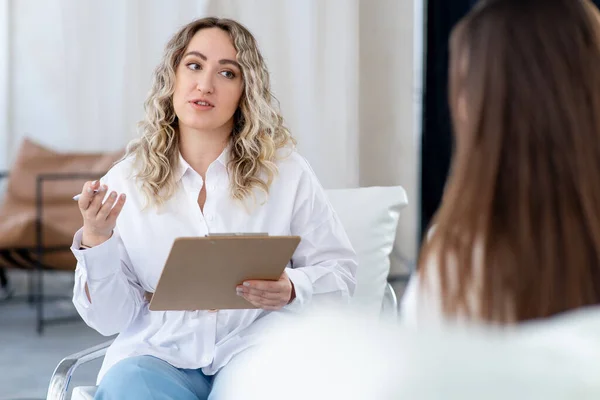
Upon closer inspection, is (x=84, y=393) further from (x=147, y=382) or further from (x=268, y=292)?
(x=268, y=292)

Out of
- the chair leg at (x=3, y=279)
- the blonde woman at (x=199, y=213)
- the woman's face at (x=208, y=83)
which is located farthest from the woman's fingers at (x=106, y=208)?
the chair leg at (x=3, y=279)

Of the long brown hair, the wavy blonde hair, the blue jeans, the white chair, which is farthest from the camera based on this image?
the white chair

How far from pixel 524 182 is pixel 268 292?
113cm

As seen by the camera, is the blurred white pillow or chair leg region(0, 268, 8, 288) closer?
the blurred white pillow

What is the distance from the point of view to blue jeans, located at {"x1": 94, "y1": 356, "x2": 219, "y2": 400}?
1708 mm

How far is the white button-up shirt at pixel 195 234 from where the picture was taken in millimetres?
1877

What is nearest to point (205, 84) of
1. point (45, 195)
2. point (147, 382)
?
point (147, 382)

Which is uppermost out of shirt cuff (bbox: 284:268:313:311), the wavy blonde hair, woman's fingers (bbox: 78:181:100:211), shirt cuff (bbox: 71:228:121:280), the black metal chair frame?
the wavy blonde hair

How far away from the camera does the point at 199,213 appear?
78.0 inches

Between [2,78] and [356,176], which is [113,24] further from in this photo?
[356,176]

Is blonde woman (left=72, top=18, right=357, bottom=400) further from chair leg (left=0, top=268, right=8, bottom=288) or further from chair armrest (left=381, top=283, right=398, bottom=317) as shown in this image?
chair leg (left=0, top=268, right=8, bottom=288)

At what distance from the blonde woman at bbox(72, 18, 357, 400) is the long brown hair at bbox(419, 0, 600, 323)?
1.07 m

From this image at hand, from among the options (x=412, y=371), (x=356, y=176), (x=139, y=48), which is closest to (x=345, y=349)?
(x=412, y=371)

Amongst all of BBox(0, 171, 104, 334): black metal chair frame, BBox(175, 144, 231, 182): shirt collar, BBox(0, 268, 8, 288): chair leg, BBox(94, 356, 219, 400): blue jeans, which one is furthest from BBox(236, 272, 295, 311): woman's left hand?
BBox(0, 268, 8, 288): chair leg
